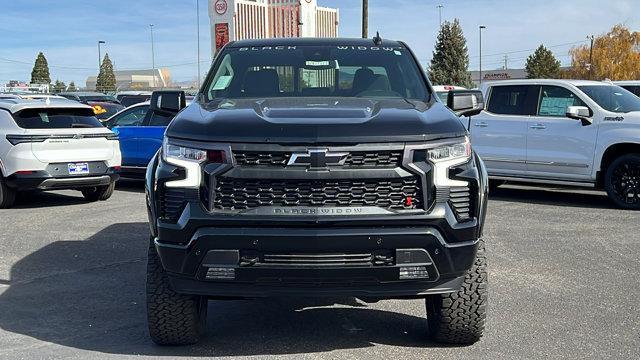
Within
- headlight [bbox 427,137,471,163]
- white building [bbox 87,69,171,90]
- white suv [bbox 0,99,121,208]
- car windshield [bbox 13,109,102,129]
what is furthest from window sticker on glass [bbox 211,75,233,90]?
white building [bbox 87,69,171,90]

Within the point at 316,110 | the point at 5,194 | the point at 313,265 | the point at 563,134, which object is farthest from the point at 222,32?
the point at 313,265

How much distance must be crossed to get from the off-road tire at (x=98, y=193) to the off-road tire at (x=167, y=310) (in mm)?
7681

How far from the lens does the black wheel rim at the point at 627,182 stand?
10500mm

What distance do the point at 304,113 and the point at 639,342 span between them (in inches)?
104

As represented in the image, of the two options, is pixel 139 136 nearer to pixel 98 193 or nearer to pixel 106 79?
pixel 98 193

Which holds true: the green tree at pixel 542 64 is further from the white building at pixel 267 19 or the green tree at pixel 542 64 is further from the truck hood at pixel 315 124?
the truck hood at pixel 315 124

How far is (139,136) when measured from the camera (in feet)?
42.8

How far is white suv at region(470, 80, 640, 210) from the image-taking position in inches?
417

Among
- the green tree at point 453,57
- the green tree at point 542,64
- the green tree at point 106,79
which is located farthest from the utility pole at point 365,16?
the green tree at point 106,79

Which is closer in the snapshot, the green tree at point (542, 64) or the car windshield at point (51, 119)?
the car windshield at point (51, 119)

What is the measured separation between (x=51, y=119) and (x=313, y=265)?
27.1ft

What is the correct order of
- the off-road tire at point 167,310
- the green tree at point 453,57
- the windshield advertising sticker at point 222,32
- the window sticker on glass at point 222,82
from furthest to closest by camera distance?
the green tree at point 453,57, the windshield advertising sticker at point 222,32, the window sticker on glass at point 222,82, the off-road tire at point 167,310

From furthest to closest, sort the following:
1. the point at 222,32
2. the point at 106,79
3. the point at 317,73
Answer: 1. the point at 106,79
2. the point at 222,32
3. the point at 317,73

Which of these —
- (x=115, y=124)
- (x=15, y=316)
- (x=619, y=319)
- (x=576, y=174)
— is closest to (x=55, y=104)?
(x=115, y=124)
